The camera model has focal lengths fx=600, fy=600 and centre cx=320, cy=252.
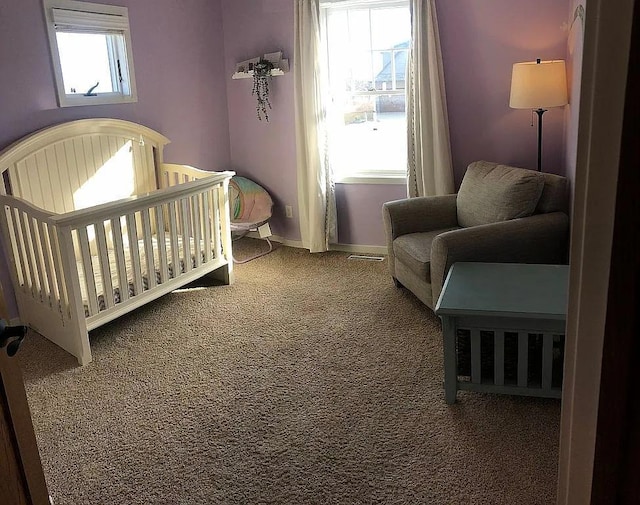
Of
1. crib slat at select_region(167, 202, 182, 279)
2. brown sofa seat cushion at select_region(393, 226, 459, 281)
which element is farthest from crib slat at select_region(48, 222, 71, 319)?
brown sofa seat cushion at select_region(393, 226, 459, 281)

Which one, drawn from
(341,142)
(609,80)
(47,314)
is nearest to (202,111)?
(341,142)

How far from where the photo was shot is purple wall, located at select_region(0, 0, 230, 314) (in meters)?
3.45

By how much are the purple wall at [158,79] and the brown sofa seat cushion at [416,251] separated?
2.03m

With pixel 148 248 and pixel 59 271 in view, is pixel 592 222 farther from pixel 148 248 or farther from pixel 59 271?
pixel 148 248

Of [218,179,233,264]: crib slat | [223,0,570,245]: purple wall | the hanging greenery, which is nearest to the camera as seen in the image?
[223,0,570,245]: purple wall

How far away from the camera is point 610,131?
25.8 inches

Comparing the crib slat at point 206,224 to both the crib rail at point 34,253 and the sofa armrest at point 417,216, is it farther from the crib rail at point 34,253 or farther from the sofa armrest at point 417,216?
the sofa armrest at point 417,216

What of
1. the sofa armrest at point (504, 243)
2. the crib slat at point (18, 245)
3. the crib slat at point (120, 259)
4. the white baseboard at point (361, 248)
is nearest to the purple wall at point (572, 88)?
the sofa armrest at point (504, 243)

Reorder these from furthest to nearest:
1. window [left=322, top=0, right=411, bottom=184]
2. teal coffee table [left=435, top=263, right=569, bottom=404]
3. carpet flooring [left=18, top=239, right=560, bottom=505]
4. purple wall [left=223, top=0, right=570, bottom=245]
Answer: window [left=322, top=0, right=411, bottom=184], purple wall [left=223, top=0, right=570, bottom=245], teal coffee table [left=435, top=263, right=569, bottom=404], carpet flooring [left=18, top=239, right=560, bottom=505]

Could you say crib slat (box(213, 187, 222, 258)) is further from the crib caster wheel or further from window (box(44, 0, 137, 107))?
the crib caster wheel

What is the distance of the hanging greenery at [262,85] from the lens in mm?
4734

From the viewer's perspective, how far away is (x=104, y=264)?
10.5ft

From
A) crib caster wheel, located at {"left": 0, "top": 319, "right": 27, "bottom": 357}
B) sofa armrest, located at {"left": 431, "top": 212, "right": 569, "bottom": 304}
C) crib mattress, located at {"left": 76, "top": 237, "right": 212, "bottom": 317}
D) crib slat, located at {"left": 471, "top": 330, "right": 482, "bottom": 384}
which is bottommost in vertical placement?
crib slat, located at {"left": 471, "top": 330, "right": 482, "bottom": 384}

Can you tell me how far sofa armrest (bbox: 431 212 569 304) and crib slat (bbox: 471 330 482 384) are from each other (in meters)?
0.65
